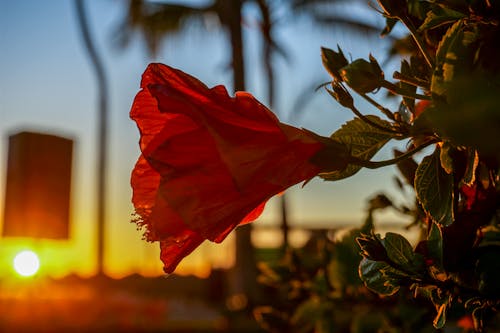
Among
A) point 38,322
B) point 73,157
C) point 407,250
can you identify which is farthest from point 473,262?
point 73,157

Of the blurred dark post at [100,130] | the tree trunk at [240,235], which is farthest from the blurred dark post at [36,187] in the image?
the blurred dark post at [100,130]

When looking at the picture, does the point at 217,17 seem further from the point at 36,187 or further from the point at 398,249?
the point at 398,249

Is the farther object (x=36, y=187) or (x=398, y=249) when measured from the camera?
(x=36, y=187)

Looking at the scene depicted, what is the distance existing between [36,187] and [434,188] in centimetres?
572

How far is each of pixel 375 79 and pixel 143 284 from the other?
12.3 m

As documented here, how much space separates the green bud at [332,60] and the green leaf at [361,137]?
35mm

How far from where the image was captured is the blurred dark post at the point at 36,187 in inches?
222

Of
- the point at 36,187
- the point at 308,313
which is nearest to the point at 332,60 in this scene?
the point at 308,313

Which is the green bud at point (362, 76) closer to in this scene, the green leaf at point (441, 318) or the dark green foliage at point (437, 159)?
the dark green foliage at point (437, 159)

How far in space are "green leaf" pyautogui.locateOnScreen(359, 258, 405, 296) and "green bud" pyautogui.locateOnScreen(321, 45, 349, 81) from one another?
0.40 ft

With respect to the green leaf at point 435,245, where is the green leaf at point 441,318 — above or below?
below

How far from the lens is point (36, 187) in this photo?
5.80 metres

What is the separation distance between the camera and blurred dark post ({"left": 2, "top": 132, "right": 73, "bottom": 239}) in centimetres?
564

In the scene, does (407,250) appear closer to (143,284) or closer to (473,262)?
(473,262)
